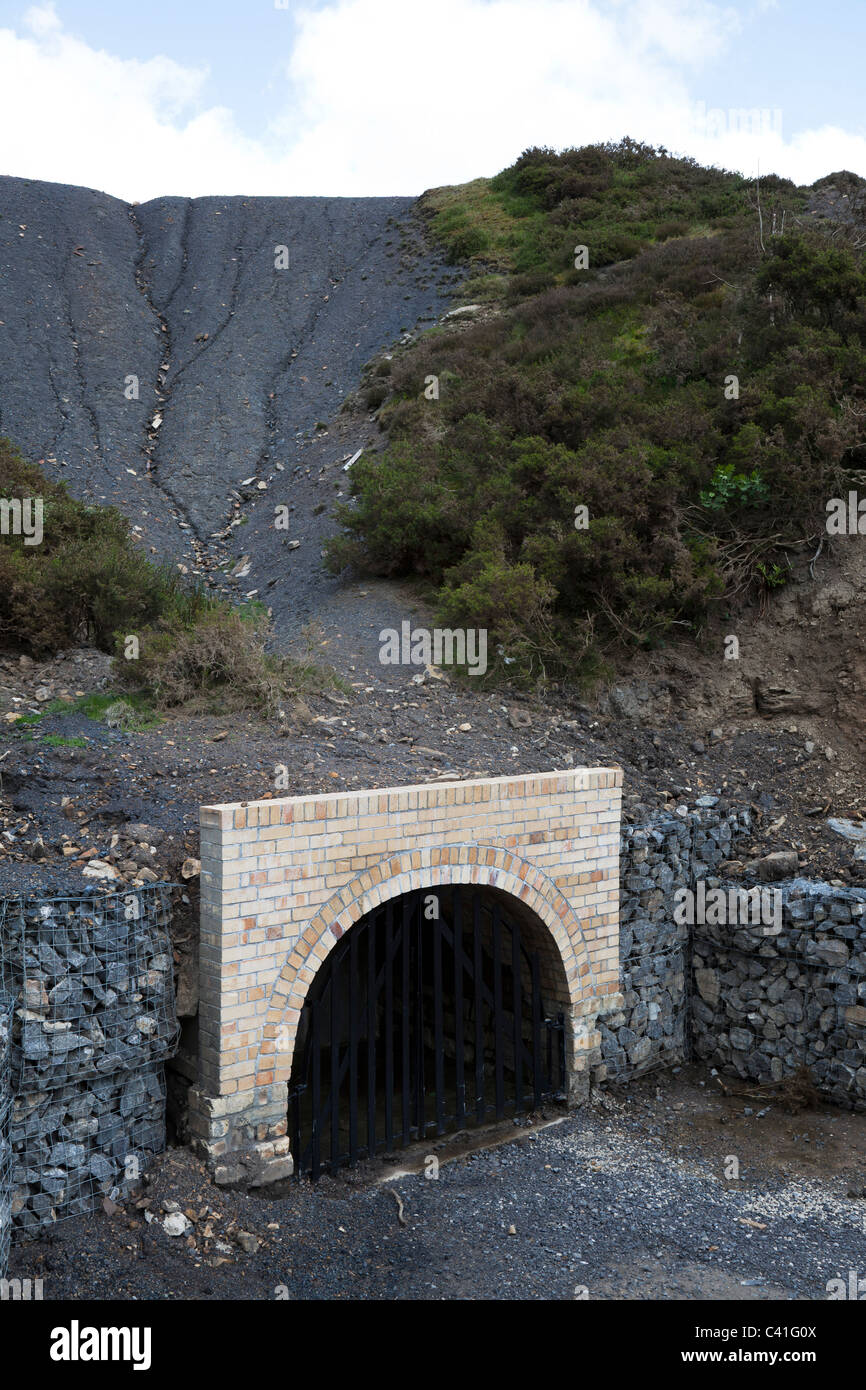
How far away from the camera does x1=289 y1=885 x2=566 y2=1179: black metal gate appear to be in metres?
7.41

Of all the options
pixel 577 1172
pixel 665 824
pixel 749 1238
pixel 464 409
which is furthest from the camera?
pixel 464 409

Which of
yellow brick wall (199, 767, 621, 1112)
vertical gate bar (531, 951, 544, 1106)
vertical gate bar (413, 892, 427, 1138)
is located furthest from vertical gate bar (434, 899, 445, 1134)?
vertical gate bar (531, 951, 544, 1106)

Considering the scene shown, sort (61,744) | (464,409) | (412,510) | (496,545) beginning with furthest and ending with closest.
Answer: (464,409)
(412,510)
(496,545)
(61,744)

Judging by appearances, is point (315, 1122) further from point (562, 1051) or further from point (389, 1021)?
point (562, 1051)

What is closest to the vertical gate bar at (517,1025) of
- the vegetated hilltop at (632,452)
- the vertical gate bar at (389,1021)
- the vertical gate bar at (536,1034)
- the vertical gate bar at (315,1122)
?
the vertical gate bar at (536,1034)

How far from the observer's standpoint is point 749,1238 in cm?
696

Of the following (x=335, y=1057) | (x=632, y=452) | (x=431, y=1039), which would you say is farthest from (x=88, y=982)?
(x=632, y=452)

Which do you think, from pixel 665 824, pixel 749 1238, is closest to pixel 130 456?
pixel 665 824

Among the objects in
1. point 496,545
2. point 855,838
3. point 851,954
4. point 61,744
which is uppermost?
point 496,545

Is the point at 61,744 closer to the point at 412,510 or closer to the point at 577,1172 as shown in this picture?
the point at 577,1172

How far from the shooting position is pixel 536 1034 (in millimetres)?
8703

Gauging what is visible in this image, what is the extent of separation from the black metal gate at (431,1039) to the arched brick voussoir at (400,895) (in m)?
0.25

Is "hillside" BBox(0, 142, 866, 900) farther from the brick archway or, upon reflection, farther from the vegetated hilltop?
the brick archway

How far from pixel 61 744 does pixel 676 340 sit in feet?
38.9
